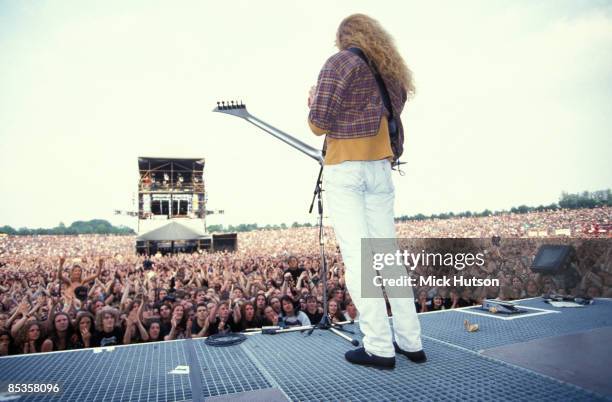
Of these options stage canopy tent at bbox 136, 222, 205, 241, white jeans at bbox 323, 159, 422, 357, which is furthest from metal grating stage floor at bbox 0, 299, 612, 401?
stage canopy tent at bbox 136, 222, 205, 241

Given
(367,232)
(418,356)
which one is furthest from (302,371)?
(367,232)

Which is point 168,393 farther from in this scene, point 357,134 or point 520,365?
point 520,365

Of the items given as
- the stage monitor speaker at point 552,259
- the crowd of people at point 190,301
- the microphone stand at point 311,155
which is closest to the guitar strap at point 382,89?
the microphone stand at point 311,155

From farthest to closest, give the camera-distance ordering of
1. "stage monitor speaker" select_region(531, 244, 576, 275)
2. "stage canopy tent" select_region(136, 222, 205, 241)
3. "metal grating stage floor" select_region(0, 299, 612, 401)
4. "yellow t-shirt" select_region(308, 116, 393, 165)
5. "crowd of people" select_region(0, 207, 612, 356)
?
"stage canopy tent" select_region(136, 222, 205, 241) → "crowd of people" select_region(0, 207, 612, 356) → "stage monitor speaker" select_region(531, 244, 576, 275) → "yellow t-shirt" select_region(308, 116, 393, 165) → "metal grating stage floor" select_region(0, 299, 612, 401)

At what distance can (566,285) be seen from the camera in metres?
5.07

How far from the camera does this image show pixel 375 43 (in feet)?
6.46

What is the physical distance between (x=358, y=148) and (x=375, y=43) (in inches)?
23.9

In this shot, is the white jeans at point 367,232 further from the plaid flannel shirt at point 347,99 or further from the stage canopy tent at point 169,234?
the stage canopy tent at point 169,234

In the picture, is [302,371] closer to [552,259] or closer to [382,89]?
[382,89]

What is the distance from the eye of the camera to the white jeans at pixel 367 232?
6.07 ft

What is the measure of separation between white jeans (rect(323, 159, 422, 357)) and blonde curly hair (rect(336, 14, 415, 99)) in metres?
A: 0.52

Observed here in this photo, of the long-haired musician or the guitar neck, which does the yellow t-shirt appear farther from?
the guitar neck

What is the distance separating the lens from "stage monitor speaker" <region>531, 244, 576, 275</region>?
4.27m

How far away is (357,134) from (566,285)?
4.96 m
